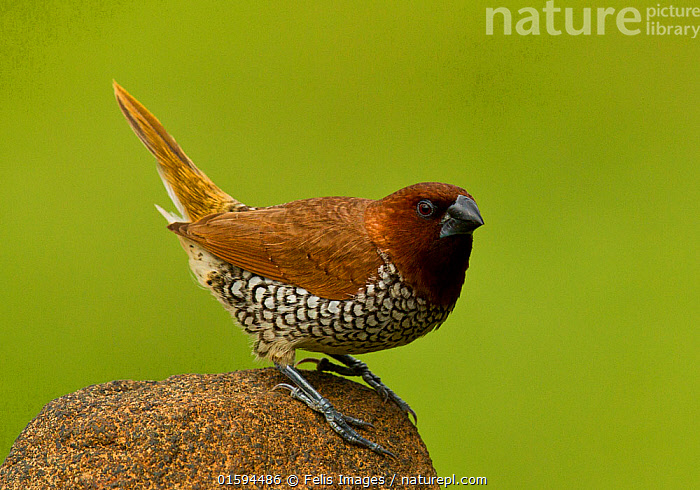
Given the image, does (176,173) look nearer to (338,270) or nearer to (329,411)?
(338,270)

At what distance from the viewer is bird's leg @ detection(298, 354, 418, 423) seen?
4809 millimetres

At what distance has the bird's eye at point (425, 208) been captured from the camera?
424cm

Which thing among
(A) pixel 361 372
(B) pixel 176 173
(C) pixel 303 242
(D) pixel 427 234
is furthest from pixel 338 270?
(B) pixel 176 173

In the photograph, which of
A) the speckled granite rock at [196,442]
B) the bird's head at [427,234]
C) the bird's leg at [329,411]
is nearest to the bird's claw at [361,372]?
the speckled granite rock at [196,442]

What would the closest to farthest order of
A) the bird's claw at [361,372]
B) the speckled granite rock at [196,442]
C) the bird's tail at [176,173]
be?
the speckled granite rock at [196,442], the bird's claw at [361,372], the bird's tail at [176,173]

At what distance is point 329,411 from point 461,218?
125cm

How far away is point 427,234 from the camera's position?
4.27 m

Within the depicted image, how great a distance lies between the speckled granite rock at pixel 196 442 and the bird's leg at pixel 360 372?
184 millimetres

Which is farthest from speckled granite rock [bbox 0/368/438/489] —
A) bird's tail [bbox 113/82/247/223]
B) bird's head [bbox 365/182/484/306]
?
bird's tail [bbox 113/82/247/223]

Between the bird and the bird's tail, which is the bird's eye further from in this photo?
the bird's tail

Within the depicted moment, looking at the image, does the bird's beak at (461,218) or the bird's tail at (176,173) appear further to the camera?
the bird's tail at (176,173)

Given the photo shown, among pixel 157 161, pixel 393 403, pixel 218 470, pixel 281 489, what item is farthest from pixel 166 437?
A: pixel 157 161

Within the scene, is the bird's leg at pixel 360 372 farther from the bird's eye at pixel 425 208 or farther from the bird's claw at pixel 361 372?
the bird's eye at pixel 425 208

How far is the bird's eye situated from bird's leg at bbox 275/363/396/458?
112cm
